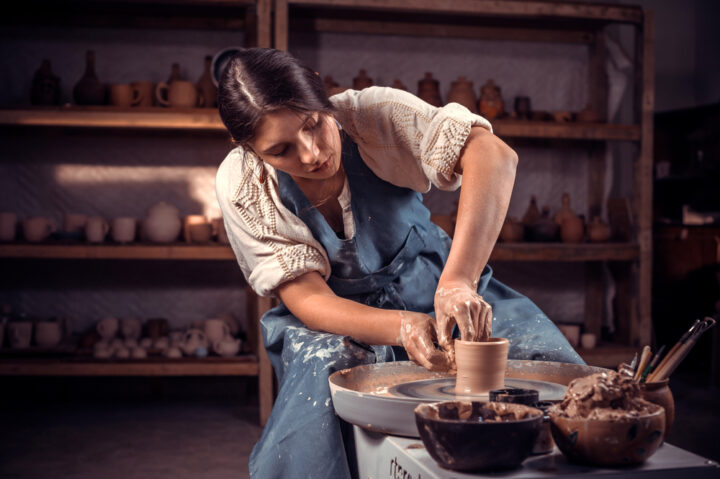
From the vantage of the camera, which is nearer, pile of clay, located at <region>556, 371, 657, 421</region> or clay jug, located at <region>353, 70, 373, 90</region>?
pile of clay, located at <region>556, 371, 657, 421</region>

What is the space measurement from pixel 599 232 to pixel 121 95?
252 centimetres

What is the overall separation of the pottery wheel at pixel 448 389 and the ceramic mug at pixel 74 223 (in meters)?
2.62

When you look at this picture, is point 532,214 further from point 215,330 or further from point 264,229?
point 264,229

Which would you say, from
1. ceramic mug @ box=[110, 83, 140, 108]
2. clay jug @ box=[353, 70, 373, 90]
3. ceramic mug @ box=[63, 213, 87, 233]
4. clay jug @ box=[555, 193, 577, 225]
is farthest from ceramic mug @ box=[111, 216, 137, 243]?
clay jug @ box=[555, 193, 577, 225]

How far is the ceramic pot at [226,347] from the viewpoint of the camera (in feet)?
11.0

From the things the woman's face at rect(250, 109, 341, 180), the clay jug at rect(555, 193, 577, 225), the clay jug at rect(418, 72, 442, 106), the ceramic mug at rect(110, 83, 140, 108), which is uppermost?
the clay jug at rect(418, 72, 442, 106)

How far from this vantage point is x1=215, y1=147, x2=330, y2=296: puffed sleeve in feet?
4.99

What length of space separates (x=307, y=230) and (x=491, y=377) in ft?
2.00

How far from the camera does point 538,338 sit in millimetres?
1450

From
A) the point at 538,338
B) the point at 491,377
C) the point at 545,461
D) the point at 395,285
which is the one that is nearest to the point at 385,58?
the point at 395,285

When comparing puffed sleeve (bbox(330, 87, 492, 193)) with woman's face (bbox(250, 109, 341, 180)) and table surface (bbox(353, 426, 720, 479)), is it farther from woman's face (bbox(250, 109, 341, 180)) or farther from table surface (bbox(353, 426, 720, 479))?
table surface (bbox(353, 426, 720, 479))

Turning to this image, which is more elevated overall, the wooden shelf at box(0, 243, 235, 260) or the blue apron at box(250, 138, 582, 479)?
the blue apron at box(250, 138, 582, 479)

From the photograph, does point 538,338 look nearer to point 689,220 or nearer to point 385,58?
point 385,58

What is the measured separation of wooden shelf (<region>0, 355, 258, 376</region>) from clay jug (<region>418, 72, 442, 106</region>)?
1594 mm
